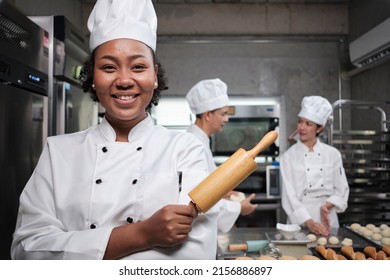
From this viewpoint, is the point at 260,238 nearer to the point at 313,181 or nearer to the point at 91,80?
the point at 313,181

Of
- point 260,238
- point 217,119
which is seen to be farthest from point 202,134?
point 260,238

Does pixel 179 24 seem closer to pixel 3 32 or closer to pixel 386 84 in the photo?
pixel 3 32

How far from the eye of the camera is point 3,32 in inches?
41.4

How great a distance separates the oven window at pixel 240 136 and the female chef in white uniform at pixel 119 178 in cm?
179

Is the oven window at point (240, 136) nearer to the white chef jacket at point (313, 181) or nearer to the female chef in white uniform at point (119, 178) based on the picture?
the white chef jacket at point (313, 181)

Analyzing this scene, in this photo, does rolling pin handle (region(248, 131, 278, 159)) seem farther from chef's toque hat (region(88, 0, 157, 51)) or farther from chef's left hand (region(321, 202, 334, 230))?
chef's left hand (region(321, 202, 334, 230))

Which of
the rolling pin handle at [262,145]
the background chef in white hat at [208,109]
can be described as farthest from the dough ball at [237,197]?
the rolling pin handle at [262,145]

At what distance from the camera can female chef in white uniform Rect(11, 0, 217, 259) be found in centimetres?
58

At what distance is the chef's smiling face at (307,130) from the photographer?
6.22ft

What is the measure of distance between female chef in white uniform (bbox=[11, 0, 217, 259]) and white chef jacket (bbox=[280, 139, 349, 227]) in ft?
3.92

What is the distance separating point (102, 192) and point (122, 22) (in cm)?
30

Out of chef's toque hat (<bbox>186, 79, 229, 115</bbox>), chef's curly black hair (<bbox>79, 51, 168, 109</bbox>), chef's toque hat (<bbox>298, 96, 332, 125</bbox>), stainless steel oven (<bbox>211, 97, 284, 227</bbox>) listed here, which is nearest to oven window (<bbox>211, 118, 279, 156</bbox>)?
stainless steel oven (<bbox>211, 97, 284, 227</bbox>)
